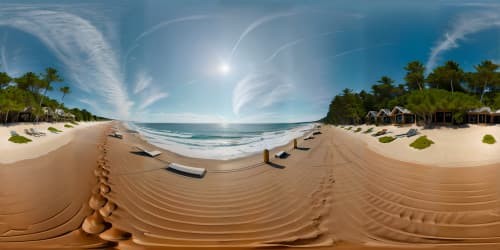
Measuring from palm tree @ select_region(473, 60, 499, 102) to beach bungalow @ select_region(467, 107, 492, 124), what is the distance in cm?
216

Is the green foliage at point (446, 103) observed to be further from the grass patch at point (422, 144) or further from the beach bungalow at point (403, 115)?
the grass patch at point (422, 144)

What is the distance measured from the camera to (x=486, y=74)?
2058 cm

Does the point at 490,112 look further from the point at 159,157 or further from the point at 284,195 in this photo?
the point at 159,157

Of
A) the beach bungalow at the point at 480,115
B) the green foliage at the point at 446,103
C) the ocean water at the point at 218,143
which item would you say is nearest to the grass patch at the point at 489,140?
the green foliage at the point at 446,103

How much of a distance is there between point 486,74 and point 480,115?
4.85 meters

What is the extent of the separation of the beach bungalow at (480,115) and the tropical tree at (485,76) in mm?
2161

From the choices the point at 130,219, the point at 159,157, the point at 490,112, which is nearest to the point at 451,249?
the point at 130,219

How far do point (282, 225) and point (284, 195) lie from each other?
3.38 feet

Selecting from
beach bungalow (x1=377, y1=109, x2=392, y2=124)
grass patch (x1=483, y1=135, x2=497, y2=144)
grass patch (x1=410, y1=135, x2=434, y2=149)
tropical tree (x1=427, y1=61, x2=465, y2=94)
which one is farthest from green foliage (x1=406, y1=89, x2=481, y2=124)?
beach bungalow (x1=377, y1=109, x2=392, y2=124)

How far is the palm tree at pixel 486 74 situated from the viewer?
2010cm

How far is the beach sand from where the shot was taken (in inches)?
95.6

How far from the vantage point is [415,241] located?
2375mm

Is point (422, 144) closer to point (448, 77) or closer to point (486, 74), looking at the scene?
point (448, 77)

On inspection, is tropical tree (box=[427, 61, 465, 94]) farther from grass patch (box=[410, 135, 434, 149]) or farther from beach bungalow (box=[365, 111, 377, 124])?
grass patch (box=[410, 135, 434, 149])
